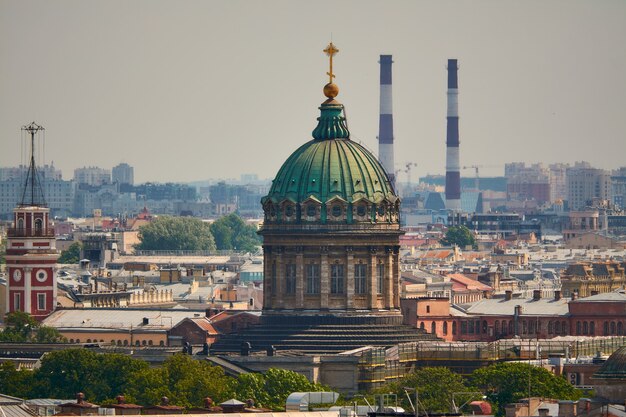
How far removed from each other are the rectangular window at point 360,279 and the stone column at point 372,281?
21 cm

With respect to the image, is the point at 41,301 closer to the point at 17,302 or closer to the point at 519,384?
the point at 17,302

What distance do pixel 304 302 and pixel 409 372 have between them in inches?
327

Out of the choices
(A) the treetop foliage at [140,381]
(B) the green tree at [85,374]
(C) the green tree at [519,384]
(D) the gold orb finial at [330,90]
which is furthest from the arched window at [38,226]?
(C) the green tree at [519,384]

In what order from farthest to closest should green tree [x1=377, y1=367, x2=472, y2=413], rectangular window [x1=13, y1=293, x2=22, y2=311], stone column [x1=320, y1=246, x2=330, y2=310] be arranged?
rectangular window [x1=13, y1=293, x2=22, y2=311]
stone column [x1=320, y1=246, x2=330, y2=310]
green tree [x1=377, y1=367, x2=472, y2=413]

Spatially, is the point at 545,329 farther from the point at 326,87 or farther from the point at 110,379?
the point at 110,379

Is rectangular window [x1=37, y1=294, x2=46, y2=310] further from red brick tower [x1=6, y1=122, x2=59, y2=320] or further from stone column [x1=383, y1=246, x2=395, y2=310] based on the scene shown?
stone column [x1=383, y1=246, x2=395, y2=310]

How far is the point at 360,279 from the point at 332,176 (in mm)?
3737

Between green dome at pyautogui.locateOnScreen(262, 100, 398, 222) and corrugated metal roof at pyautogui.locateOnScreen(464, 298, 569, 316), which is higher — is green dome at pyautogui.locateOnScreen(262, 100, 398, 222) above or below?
above

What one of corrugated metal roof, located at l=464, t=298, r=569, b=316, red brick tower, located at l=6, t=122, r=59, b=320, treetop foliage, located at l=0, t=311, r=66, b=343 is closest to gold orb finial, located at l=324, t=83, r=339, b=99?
treetop foliage, located at l=0, t=311, r=66, b=343

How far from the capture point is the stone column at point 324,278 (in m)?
125

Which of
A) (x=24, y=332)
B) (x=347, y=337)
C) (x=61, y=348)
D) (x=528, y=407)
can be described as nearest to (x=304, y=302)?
A: (x=347, y=337)

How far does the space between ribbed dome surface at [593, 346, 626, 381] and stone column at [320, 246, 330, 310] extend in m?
26.7

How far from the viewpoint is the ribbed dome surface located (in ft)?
319

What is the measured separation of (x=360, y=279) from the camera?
12544 cm
